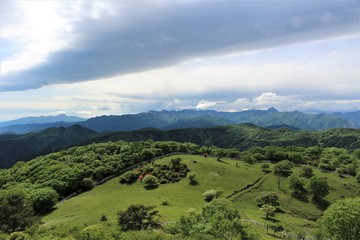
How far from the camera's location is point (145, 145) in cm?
17375

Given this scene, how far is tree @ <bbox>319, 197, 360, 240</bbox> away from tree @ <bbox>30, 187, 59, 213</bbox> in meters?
87.2

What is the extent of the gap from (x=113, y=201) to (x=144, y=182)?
61.3 ft

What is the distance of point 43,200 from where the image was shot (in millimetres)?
98125

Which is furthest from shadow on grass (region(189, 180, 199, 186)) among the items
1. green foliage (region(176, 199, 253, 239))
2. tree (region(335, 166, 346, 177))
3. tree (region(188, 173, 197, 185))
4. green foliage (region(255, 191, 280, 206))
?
tree (region(335, 166, 346, 177))

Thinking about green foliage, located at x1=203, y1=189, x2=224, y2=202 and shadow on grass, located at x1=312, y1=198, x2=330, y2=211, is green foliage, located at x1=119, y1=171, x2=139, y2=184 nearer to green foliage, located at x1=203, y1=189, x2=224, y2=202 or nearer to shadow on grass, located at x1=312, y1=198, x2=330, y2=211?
green foliage, located at x1=203, y1=189, x2=224, y2=202

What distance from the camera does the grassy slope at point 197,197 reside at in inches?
3135

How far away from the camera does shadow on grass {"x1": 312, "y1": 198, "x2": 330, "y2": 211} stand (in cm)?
9566

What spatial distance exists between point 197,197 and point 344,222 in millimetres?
51527

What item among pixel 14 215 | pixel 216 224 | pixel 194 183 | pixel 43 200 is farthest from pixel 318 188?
pixel 43 200

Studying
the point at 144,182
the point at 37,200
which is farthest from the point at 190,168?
the point at 37,200

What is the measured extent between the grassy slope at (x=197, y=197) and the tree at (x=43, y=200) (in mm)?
3693

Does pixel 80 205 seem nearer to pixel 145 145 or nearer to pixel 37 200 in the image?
pixel 37 200

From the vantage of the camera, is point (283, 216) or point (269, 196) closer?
point (283, 216)

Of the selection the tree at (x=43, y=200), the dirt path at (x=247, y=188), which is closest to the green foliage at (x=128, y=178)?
the tree at (x=43, y=200)
